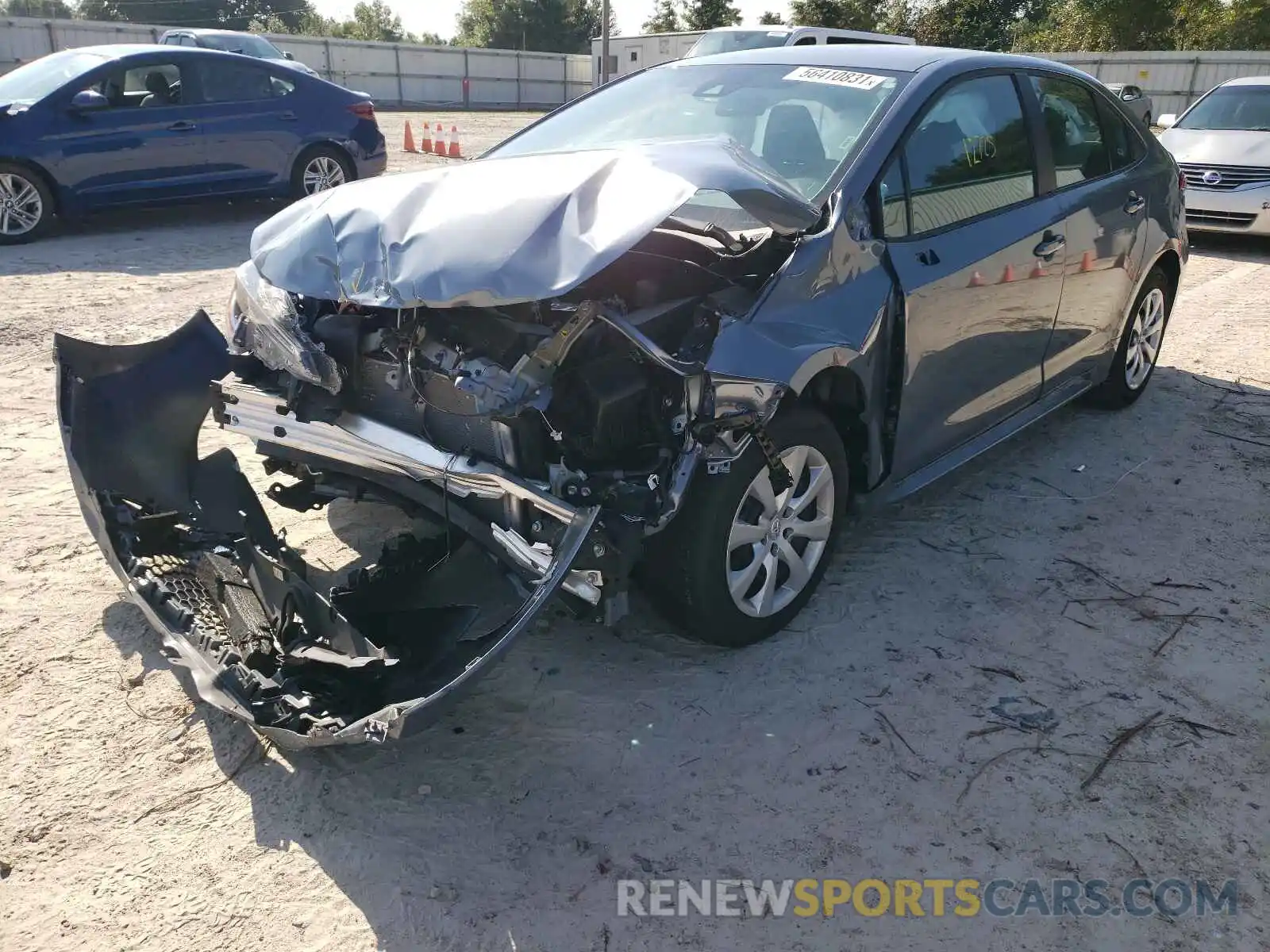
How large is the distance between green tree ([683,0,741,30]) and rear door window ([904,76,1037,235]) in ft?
164

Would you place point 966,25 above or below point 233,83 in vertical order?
above

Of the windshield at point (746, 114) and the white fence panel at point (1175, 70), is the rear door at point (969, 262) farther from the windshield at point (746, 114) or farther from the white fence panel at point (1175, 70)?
the white fence panel at point (1175, 70)

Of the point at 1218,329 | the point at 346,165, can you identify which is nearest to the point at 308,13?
the point at 346,165

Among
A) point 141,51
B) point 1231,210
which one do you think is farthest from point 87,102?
point 1231,210

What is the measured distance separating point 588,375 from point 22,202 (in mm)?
7975

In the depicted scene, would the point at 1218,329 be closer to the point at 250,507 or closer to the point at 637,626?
the point at 637,626

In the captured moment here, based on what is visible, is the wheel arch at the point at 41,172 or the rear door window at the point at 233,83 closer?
the wheel arch at the point at 41,172

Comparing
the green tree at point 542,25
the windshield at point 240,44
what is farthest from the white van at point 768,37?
the green tree at point 542,25

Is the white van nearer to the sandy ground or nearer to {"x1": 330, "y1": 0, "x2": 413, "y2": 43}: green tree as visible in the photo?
the sandy ground

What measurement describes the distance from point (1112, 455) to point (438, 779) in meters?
4.02

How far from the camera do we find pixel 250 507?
3646mm

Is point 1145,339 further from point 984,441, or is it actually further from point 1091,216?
point 984,441

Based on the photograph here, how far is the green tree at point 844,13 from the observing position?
136 ft

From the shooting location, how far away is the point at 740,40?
50.4ft
